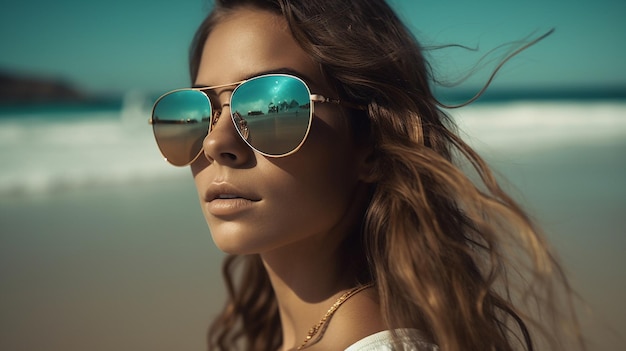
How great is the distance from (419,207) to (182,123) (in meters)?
0.76

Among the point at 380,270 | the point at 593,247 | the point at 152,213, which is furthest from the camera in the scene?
the point at 152,213

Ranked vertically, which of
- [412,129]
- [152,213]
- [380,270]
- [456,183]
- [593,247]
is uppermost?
[152,213]

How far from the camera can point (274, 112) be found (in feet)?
5.24

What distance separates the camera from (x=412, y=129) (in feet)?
5.48

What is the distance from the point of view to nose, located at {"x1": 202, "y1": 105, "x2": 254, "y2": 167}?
1612 mm

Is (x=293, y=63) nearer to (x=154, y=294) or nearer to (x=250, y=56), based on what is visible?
(x=250, y=56)

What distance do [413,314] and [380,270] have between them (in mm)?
150

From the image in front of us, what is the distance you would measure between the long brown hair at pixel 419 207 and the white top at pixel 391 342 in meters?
0.03

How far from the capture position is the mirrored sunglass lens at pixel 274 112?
159cm

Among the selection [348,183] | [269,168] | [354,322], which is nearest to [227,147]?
[269,168]

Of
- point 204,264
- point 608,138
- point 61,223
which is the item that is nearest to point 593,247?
point 204,264

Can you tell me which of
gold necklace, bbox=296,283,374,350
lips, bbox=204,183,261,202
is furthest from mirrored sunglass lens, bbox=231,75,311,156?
gold necklace, bbox=296,283,374,350

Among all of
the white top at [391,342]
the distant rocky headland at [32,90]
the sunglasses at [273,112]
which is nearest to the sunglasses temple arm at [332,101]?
the sunglasses at [273,112]

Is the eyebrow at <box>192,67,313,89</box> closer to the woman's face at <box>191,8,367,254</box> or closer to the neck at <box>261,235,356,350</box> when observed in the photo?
the woman's face at <box>191,8,367,254</box>
